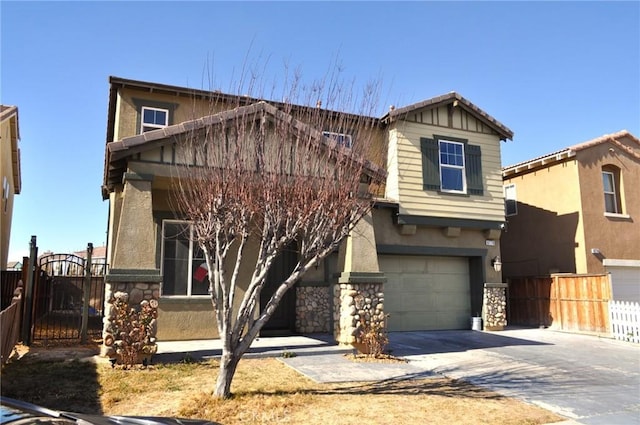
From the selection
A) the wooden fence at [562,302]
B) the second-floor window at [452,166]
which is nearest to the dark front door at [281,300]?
the second-floor window at [452,166]

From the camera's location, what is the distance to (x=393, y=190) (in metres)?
14.4

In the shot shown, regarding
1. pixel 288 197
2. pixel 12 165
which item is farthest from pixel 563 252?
pixel 12 165

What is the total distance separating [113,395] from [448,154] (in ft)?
39.3

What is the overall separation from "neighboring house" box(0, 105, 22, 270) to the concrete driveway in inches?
557

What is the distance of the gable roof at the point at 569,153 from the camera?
1694cm

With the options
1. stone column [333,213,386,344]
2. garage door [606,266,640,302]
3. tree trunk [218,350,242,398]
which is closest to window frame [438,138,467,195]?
stone column [333,213,386,344]

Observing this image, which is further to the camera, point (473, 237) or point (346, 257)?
point (473, 237)

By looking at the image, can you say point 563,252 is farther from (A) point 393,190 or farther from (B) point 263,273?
(B) point 263,273

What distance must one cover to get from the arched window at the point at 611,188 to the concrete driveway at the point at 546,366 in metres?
5.85

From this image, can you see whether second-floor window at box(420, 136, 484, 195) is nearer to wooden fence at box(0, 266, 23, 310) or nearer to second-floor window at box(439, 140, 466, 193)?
second-floor window at box(439, 140, 466, 193)

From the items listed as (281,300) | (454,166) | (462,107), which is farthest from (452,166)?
(281,300)

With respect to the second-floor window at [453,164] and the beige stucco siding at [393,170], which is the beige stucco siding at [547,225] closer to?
the second-floor window at [453,164]

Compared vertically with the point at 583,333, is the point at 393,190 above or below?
above

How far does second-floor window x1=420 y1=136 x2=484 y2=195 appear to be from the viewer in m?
14.9
